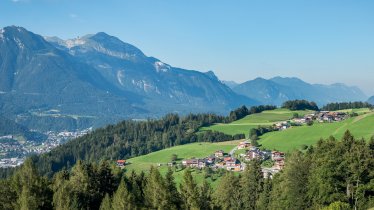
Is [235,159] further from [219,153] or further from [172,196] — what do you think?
[172,196]

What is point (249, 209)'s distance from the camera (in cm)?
7069

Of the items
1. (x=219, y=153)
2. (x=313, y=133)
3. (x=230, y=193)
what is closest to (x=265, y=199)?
(x=230, y=193)

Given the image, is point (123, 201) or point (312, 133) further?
point (312, 133)

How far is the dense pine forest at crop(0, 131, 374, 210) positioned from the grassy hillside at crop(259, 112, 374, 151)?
66.5 m

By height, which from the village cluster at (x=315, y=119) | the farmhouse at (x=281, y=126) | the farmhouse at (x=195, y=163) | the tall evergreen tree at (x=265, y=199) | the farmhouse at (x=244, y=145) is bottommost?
the farmhouse at (x=195, y=163)

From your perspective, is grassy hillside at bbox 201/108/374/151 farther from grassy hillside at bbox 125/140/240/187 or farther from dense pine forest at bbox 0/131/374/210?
dense pine forest at bbox 0/131/374/210

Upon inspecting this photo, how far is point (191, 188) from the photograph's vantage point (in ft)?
165

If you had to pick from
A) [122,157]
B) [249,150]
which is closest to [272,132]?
[249,150]

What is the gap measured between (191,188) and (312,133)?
98349mm

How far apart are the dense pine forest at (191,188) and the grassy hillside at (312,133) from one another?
66.5m

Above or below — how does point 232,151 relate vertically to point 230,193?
below

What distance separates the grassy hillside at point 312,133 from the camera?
428ft

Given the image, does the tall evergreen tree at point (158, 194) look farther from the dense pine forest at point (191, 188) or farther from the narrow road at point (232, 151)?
the narrow road at point (232, 151)

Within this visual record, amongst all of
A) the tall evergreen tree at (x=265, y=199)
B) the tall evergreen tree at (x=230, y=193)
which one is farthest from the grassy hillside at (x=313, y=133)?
the tall evergreen tree at (x=230, y=193)
